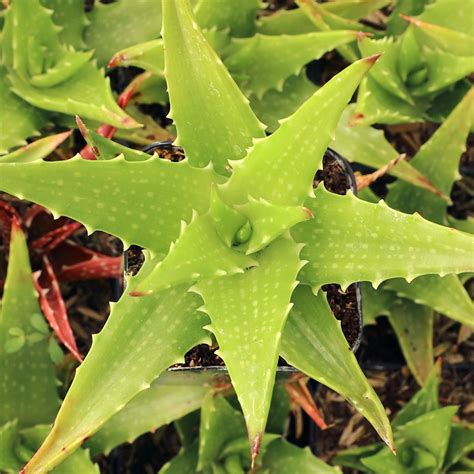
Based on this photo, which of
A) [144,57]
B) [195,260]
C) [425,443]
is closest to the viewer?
[195,260]

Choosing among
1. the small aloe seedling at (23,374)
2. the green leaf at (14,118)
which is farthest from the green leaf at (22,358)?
the green leaf at (14,118)

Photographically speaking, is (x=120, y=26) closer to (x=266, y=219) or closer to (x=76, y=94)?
(x=76, y=94)

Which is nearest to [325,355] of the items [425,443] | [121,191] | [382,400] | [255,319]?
[255,319]

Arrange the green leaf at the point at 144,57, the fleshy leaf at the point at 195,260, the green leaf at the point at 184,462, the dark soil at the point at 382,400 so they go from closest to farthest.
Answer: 1. the fleshy leaf at the point at 195,260
2. the green leaf at the point at 144,57
3. the green leaf at the point at 184,462
4. the dark soil at the point at 382,400

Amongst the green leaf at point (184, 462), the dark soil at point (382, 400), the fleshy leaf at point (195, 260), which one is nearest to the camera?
the fleshy leaf at point (195, 260)

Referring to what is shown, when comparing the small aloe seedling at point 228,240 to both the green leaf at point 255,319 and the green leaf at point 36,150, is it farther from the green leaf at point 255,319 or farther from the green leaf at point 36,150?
the green leaf at point 36,150

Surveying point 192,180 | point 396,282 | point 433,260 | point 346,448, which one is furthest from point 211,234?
point 346,448
